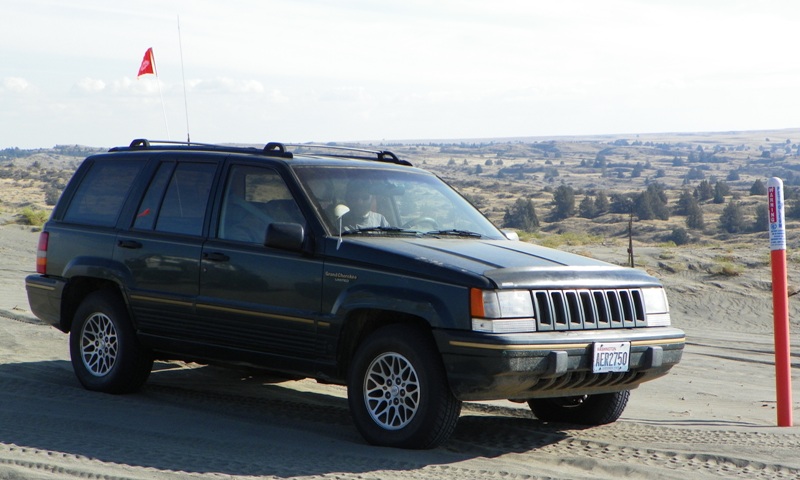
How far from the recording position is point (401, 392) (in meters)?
6.18

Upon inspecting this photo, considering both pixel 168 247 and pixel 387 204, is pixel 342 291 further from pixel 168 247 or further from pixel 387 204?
pixel 168 247

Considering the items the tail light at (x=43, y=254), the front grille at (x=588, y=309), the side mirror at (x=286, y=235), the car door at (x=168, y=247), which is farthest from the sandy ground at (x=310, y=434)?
the side mirror at (x=286, y=235)

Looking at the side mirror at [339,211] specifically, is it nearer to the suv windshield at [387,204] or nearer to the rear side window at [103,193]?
the suv windshield at [387,204]

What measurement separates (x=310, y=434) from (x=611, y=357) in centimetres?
198

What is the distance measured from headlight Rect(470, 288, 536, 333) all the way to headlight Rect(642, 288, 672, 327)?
1128mm

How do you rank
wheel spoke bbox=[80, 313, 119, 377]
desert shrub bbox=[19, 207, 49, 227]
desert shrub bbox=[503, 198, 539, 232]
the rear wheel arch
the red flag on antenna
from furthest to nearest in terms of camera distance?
desert shrub bbox=[503, 198, 539, 232], desert shrub bbox=[19, 207, 49, 227], the red flag on antenna, the rear wheel arch, wheel spoke bbox=[80, 313, 119, 377]

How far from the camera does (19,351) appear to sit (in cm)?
980

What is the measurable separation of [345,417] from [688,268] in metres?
14.7

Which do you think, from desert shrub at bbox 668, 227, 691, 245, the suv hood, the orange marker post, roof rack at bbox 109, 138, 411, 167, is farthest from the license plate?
desert shrub at bbox 668, 227, 691, 245

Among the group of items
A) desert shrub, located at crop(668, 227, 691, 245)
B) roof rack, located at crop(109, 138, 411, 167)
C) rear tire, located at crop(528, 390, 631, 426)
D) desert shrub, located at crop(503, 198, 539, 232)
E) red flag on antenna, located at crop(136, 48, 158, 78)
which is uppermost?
red flag on antenna, located at crop(136, 48, 158, 78)

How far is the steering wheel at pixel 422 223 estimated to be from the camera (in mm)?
7102

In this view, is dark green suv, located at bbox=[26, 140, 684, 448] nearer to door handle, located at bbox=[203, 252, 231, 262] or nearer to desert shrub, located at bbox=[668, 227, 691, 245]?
door handle, located at bbox=[203, 252, 231, 262]

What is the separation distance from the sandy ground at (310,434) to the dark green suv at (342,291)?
1.09 feet

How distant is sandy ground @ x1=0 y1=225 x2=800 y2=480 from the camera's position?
571 cm
